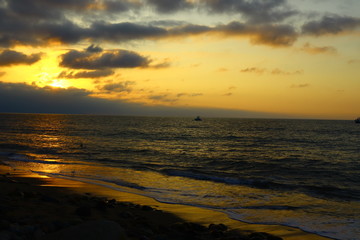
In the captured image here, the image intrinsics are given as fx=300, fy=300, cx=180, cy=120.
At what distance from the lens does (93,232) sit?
6.98 metres

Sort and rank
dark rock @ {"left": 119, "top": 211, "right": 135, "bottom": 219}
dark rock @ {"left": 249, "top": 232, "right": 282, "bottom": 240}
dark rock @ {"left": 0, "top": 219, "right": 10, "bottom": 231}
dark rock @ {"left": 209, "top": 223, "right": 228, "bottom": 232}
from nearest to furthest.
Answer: dark rock @ {"left": 0, "top": 219, "right": 10, "bottom": 231} → dark rock @ {"left": 249, "top": 232, "right": 282, "bottom": 240} → dark rock @ {"left": 209, "top": 223, "right": 228, "bottom": 232} → dark rock @ {"left": 119, "top": 211, "right": 135, "bottom": 219}

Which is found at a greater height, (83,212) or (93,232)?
(93,232)

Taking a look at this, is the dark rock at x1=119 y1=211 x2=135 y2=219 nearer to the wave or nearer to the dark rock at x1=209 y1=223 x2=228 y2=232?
the dark rock at x1=209 y1=223 x2=228 y2=232

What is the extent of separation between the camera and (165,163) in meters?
31.1

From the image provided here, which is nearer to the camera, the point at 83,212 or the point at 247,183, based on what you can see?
the point at 83,212

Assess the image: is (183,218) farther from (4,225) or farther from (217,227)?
(4,225)

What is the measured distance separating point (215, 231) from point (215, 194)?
23.9ft

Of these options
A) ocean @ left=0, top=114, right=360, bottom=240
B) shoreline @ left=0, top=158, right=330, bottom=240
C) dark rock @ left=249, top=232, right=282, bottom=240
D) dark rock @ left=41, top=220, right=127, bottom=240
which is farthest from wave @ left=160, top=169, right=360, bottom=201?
dark rock @ left=41, top=220, right=127, bottom=240

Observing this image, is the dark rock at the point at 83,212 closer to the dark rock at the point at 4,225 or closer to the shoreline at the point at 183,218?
the shoreline at the point at 183,218

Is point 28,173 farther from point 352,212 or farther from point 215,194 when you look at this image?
point 352,212

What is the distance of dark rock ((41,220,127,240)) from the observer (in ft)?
22.6

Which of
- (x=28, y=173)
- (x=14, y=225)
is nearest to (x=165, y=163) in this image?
(x=28, y=173)

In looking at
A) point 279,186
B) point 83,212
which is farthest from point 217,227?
point 279,186

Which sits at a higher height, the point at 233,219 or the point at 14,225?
the point at 14,225
